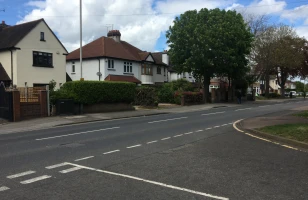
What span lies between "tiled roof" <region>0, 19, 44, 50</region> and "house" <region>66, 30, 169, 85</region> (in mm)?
6956

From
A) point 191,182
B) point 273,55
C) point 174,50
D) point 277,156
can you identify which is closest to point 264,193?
Answer: point 191,182

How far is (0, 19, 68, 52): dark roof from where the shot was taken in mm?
31253

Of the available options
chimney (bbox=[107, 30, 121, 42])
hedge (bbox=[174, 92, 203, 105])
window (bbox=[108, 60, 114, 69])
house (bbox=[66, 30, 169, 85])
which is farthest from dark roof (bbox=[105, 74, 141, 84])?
hedge (bbox=[174, 92, 203, 105])

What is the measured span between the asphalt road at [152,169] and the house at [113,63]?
27.0 m

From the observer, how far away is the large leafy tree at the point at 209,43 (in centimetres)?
3516

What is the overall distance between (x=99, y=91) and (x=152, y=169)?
56.6 ft

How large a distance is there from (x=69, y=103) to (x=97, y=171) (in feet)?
51.1

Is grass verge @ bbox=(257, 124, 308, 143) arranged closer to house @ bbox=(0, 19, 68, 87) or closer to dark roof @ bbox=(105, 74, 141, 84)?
house @ bbox=(0, 19, 68, 87)

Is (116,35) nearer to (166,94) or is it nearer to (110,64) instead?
(110,64)

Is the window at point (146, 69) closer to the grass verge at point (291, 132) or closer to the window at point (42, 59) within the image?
the window at point (42, 59)

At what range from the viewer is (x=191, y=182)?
233 inches

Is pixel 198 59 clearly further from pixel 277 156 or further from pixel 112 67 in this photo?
pixel 277 156

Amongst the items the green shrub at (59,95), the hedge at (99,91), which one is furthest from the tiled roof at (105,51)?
the green shrub at (59,95)

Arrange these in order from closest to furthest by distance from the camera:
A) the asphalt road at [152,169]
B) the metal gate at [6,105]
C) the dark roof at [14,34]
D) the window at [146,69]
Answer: the asphalt road at [152,169], the metal gate at [6,105], the dark roof at [14,34], the window at [146,69]
